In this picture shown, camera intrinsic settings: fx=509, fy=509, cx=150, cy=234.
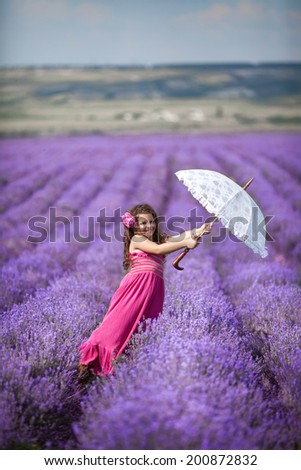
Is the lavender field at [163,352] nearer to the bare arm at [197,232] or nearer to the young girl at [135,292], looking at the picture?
the young girl at [135,292]

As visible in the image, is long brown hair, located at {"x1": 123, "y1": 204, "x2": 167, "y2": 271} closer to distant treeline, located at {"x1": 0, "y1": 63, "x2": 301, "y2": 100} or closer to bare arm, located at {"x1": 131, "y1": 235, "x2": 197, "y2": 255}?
bare arm, located at {"x1": 131, "y1": 235, "x2": 197, "y2": 255}

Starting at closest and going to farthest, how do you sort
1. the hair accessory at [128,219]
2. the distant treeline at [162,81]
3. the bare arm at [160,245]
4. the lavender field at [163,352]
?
the lavender field at [163,352] < the bare arm at [160,245] < the hair accessory at [128,219] < the distant treeline at [162,81]

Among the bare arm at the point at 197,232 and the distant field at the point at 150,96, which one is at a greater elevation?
the distant field at the point at 150,96

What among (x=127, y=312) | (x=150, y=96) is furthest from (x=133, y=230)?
(x=150, y=96)

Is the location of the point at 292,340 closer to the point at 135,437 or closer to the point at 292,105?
the point at 135,437

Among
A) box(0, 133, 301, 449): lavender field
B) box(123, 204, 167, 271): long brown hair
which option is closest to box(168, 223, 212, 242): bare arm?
box(123, 204, 167, 271): long brown hair

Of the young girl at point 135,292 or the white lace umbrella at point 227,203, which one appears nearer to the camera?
the white lace umbrella at point 227,203

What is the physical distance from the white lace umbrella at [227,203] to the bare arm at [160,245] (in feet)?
0.69

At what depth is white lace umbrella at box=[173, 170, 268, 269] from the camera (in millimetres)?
2533

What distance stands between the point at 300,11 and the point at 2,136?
34.6 feet

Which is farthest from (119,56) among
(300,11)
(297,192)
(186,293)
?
(186,293)

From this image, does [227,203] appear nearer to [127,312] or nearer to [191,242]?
[191,242]

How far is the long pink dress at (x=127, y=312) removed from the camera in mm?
2723
